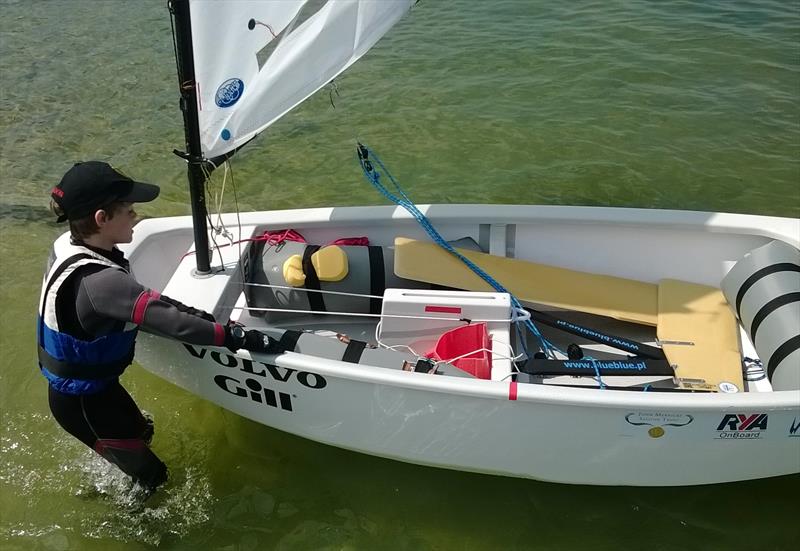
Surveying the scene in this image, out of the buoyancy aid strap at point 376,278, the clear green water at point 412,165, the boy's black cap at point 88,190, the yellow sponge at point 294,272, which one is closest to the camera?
the boy's black cap at point 88,190

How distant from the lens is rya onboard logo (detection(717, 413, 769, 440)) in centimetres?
240

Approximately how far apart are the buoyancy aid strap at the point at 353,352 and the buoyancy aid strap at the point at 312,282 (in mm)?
419

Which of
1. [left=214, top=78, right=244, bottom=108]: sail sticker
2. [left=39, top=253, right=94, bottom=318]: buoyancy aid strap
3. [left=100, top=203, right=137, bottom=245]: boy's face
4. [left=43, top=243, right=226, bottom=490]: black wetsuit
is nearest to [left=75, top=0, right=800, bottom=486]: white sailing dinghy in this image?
[left=214, top=78, right=244, bottom=108]: sail sticker

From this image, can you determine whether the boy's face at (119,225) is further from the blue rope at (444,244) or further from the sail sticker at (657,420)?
the sail sticker at (657,420)

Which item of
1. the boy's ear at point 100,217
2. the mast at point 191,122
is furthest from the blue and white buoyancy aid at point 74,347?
the mast at point 191,122

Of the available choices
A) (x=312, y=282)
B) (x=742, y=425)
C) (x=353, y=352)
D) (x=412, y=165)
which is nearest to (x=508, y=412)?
(x=353, y=352)

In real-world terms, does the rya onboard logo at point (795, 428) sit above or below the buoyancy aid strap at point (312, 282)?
below

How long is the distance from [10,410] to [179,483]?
3.52ft

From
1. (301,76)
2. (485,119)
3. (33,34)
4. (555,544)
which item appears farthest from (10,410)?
(33,34)

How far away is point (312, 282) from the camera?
123 inches

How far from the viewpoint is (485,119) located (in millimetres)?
6211

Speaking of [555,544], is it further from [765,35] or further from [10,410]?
[765,35]

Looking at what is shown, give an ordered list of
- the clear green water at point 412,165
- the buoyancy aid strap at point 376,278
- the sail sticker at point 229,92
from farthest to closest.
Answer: the buoyancy aid strap at point 376,278 → the clear green water at point 412,165 → the sail sticker at point 229,92

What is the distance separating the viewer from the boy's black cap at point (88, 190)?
2.24 m
